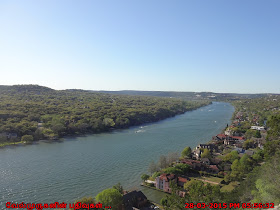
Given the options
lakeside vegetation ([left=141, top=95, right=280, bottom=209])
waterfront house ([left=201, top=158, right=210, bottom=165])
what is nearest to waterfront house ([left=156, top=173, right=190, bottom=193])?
lakeside vegetation ([left=141, top=95, right=280, bottom=209])

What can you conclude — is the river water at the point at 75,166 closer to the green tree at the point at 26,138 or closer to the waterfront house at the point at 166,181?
the waterfront house at the point at 166,181

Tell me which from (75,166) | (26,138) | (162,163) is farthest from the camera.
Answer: (26,138)

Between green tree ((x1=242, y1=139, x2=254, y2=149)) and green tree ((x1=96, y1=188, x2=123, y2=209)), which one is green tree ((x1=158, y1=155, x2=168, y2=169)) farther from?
green tree ((x1=242, y1=139, x2=254, y2=149))

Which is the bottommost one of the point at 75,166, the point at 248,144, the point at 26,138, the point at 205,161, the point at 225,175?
the point at 75,166

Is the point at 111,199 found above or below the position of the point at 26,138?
above

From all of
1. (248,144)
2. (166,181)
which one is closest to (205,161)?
(166,181)

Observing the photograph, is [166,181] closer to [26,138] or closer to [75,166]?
[75,166]

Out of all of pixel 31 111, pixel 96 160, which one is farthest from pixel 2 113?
pixel 96 160

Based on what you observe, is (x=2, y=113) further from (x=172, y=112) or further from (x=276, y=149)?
(x=172, y=112)
